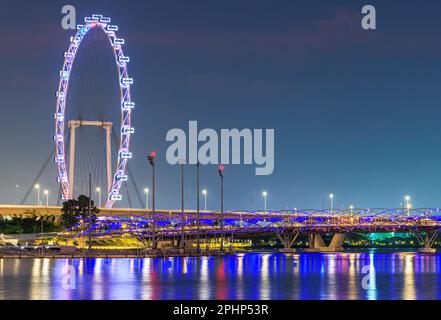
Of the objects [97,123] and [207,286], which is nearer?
[207,286]

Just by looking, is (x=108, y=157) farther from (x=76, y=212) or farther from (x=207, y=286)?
(x=207, y=286)

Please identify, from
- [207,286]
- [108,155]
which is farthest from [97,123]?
[207,286]

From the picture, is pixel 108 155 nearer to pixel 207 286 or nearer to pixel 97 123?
pixel 97 123

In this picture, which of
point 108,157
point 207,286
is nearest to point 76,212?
point 108,157

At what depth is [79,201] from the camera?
589 feet

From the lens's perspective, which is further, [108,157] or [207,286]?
[108,157]

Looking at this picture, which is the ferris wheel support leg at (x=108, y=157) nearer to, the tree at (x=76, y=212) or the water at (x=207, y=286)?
the tree at (x=76, y=212)

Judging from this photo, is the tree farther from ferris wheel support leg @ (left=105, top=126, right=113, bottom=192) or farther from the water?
the water

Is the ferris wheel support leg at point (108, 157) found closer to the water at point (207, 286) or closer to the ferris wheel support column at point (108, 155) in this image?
the ferris wheel support column at point (108, 155)

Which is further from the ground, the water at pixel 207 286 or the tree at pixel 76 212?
the tree at pixel 76 212

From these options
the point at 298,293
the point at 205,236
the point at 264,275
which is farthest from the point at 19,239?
the point at 298,293

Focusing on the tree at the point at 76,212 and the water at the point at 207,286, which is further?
the tree at the point at 76,212

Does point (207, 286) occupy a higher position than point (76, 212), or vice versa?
point (76, 212)
